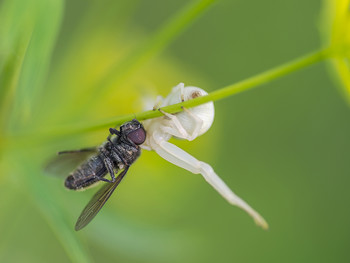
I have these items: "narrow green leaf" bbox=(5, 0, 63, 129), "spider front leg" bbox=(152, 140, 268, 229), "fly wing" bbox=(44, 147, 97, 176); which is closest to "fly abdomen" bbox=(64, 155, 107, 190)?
"fly wing" bbox=(44, 147, 97, 176)

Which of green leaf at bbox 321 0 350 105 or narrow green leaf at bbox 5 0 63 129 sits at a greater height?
narrow green leaf at bbox 5 0 63 129

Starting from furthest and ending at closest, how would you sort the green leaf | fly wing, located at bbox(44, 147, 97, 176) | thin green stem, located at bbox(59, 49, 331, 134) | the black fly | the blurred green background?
the blurred green background
fly wing, located at bbox(44, 147, 97, 176)
the black fly
the green leaf
thin green stem, located at bbox(59, 49, 331, 134)

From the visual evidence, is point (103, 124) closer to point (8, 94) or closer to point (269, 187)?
point (8, 94)

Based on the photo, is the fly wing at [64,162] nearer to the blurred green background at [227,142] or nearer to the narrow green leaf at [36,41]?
the narrow green leaf at [36,41]

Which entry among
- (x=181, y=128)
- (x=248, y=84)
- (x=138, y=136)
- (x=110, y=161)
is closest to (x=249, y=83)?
(x=248, y=84)

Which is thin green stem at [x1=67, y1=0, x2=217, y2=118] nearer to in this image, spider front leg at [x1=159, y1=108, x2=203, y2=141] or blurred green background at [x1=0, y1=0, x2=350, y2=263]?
spider front leg at [x1=159, y1=108, x2=203, y2=141]

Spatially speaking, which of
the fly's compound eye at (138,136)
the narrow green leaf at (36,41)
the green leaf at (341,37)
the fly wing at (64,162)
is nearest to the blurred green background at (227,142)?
the fly wing at (64,162)

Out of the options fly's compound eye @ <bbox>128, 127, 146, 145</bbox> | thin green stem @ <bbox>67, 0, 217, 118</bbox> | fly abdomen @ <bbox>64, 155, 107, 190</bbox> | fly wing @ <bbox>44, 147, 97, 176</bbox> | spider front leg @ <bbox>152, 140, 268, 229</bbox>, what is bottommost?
spider front leg @ <bbox>152, 140, 268, 229</bbox>

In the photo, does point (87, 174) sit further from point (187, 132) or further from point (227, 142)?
point (227, 142)
